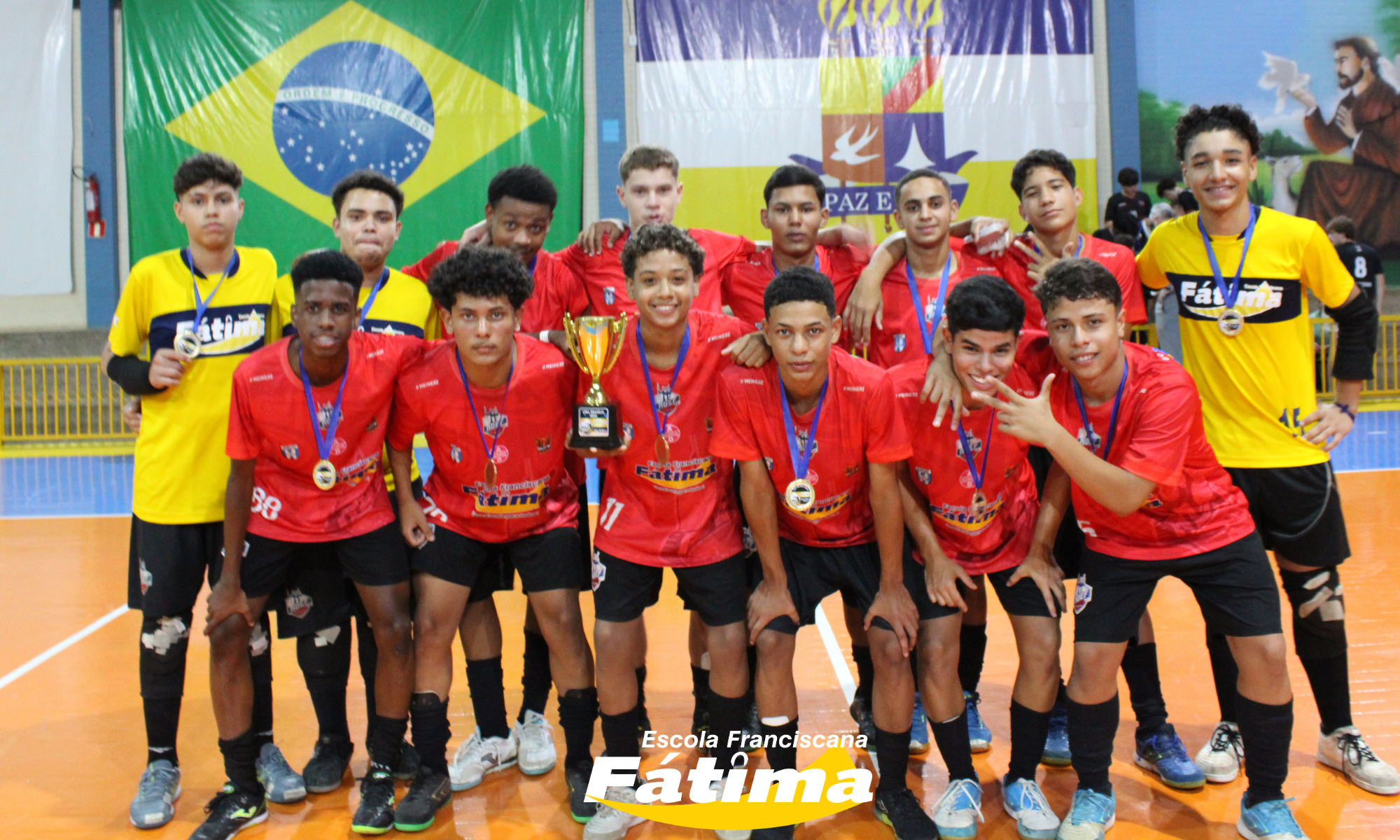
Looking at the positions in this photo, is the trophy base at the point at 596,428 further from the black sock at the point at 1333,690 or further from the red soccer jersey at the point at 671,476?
the black sock at the point at 1333,690

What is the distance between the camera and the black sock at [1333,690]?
3.40 meters

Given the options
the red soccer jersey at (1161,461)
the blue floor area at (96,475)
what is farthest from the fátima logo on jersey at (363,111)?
the red soccer jersey at (1161,461)

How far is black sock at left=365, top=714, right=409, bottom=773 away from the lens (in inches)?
131

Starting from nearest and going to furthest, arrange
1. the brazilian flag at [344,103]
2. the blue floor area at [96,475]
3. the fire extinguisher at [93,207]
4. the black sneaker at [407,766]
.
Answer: the black sneaker at [407,766] → the blue floor area at [96,475] → the brazilian flag at [344,103] → the fire extinguisher at [93,207]

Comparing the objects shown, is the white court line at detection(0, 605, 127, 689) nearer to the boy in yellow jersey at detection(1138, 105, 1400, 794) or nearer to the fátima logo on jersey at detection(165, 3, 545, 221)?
the boy in yellow jersey at detection(1138, 105, 1400, 794)

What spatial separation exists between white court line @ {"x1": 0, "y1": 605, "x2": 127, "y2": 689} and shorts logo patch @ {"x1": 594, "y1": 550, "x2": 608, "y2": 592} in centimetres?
319

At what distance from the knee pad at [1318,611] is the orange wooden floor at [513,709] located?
45 cm

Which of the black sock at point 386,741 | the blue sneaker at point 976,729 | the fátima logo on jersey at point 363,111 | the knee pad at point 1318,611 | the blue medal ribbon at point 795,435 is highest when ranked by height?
the fátima logo on jersey at point 363,111

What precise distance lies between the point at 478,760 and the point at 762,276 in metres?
2.22

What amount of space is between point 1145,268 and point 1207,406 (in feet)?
1.95

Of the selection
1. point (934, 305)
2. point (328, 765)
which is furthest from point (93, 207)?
point (934, 305)

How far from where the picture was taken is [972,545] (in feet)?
10.7

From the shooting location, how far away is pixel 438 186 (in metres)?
12.3

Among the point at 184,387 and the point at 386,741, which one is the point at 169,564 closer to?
the point at 184,387
